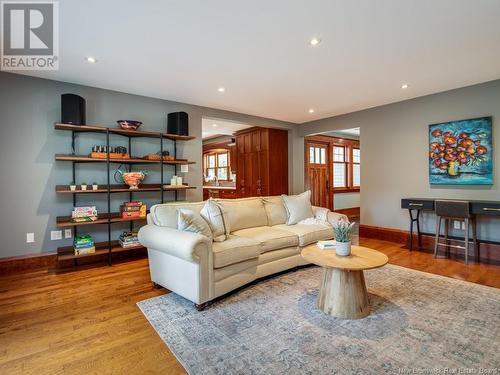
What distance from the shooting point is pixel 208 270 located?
2361mm

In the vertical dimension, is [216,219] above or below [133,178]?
below

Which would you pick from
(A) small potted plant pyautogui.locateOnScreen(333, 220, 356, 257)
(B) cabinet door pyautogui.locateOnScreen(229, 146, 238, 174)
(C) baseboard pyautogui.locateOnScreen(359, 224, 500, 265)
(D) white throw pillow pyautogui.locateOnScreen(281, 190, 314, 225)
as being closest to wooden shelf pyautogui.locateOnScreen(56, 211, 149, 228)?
(D) white throw pillow pyautogui.locateOnScreen(281, 190, 314, 225)

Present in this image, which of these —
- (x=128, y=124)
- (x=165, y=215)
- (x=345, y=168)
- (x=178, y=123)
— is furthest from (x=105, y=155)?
(x=345, y=168)

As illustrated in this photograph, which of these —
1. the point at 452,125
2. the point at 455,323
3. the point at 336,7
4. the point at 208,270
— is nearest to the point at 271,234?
the point at 208,270

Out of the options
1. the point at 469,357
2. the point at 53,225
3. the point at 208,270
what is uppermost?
the point at 53,225

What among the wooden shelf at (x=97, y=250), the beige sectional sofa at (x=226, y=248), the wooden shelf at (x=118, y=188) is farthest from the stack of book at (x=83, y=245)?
the beige sectional sofa at (x=226, y=248)

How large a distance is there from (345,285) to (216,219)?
1.44m

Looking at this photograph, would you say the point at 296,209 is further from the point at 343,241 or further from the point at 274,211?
the point at 343,241

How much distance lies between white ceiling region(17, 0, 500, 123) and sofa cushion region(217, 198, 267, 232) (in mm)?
1645

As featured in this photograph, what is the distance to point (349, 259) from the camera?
2.27 metres

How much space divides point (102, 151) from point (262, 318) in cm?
309

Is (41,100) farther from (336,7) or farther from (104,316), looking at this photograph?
(336,7)

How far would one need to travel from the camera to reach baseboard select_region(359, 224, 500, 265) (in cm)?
373

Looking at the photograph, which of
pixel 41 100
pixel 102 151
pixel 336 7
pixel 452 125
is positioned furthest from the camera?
pixel 452 125
